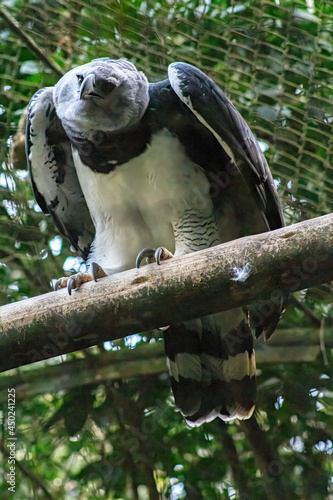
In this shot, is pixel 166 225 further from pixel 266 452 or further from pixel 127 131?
pixel 266 452

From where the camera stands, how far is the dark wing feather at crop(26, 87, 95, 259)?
2217mm

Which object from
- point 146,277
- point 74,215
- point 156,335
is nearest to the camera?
point 146,277

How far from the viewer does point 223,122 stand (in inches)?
77.9

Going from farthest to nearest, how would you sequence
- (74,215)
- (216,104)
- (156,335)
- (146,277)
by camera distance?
(156,335) < (74,215) < (216,104) < (146,277)

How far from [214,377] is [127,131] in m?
0.85

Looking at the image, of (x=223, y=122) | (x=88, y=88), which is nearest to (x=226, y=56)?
(x=223, y=122)

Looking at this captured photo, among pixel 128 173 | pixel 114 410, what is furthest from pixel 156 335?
pixel 128 173

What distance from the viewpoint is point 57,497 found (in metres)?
2.59

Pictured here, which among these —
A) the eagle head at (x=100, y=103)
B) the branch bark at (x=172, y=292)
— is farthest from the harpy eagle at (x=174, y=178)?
the branch bark at (x=172, y=292)

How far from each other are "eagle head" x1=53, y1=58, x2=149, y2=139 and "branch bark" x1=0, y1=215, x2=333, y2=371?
1.92 ft

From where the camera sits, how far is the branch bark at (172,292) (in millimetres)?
1519

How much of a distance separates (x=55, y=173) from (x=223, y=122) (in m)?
0.67

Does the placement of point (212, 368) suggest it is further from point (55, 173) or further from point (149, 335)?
point (55, 173)

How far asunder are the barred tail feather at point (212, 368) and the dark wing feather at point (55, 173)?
20.7 inches
